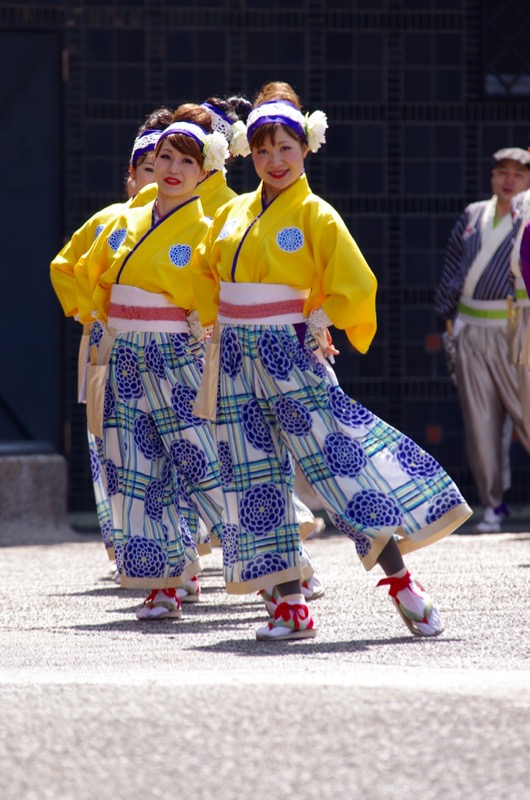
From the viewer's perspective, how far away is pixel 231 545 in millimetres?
5742

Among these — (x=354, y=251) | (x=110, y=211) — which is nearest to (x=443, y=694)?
(x=354, y=251)

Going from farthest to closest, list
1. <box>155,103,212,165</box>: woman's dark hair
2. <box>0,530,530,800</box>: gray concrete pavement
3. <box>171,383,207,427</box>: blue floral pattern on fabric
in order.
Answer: <box>171,383,207,427</box>: blue floral pattern on fabric < <box>155,103,212,165</box>: woman's dark hair < <box>0,530,530,800</box>: gray concrete pavement

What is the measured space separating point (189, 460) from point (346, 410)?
0.96 metres

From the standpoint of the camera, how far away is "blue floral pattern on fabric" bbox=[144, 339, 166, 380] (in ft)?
20.7

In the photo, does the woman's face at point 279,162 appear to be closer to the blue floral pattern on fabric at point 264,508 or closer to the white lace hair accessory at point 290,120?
the white lace hair accessory at point 290,120

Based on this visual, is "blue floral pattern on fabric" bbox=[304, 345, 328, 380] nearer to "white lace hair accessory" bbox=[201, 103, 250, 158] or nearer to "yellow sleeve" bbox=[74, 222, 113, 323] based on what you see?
"white lace hair accessory" bbox=[201, 103, 250, 158]

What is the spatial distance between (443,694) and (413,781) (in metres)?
0.64

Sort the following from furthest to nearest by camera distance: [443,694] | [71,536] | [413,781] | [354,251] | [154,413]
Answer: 1. [71,536]
2. [154,413]
3. [354,251]
4. [443,694]
5. [413,781]

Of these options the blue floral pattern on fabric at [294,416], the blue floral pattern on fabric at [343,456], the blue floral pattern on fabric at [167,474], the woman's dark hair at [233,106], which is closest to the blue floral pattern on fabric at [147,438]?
the blue floral pattern on fabric at [167,474]

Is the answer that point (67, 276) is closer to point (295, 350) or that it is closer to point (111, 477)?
point (111, 477)

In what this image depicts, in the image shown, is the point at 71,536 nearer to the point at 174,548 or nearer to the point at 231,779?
the point at 174,548

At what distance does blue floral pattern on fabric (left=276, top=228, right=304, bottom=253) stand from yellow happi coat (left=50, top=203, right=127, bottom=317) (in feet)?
5.24

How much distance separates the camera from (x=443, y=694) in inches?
164

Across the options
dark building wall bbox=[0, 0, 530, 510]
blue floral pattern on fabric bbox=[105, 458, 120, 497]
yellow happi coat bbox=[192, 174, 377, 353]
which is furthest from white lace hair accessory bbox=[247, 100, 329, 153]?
dark building wall bbox=[0, 0, 530, 510]
